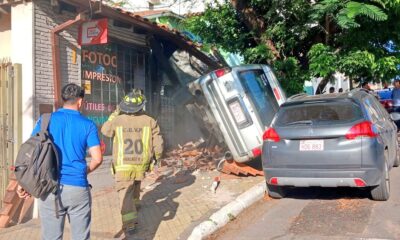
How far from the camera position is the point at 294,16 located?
10773 millimetres

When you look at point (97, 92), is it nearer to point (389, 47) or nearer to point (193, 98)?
point (193, 98)

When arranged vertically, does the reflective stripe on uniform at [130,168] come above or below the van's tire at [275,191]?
above

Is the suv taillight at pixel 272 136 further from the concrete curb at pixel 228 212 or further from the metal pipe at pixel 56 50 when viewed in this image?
the metal pipe at pixel 56 50

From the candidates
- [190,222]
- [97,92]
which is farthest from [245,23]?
[190,222]

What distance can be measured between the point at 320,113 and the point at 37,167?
4.36 m

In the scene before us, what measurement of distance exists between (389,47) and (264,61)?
280 cm

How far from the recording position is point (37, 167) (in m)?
3.70

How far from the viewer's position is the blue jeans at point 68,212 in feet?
12.7

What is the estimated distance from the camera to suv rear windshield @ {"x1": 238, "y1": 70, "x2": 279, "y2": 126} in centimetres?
909

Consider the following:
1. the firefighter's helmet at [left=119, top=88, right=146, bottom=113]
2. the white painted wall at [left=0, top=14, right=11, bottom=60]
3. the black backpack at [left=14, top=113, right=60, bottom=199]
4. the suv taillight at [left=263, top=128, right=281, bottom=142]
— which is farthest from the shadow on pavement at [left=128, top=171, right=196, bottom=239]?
the white painted wall at [left=0, top=14, right=11, bottom=60]

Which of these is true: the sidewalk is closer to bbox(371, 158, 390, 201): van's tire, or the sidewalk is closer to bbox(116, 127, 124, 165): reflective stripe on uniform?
bbox(116, 127, 124, 165): reflective stripe on uniform

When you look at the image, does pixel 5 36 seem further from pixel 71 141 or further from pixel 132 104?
pixel 71 141

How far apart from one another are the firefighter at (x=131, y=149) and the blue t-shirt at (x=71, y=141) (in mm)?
1915

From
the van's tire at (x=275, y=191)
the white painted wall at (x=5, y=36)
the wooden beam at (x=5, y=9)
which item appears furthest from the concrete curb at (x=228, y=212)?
the wooden beam at (x=5, y=9)
